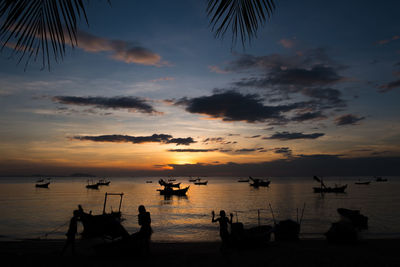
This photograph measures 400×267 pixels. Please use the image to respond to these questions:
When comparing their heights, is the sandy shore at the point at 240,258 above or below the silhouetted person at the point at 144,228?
below

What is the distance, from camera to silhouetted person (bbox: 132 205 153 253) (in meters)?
10.4

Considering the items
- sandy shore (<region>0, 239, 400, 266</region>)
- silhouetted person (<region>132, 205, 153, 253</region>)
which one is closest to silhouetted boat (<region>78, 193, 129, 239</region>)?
silhouetted person (<region>132, 205, 153, 253</region>)

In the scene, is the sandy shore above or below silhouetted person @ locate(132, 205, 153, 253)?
below

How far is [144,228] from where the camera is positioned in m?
10.5

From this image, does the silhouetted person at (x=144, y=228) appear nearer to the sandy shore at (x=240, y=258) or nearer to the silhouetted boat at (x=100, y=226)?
the sandy shore at (x=240, y=258)

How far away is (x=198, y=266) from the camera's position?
1080 centimetres

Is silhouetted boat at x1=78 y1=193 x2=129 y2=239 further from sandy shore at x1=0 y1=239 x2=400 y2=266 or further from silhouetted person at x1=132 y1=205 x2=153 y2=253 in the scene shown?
sandy shore at x1=0 y1=239 x2=400 y2=266

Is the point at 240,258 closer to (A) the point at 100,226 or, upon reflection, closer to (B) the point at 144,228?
(B) the point at 144,228

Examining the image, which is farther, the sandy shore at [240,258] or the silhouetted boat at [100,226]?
the silhouetted boat at [100,226]

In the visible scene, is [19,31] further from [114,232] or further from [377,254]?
[377,254]

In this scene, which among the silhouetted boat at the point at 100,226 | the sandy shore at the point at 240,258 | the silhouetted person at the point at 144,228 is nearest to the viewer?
the silhouetted person at the point at 144,228

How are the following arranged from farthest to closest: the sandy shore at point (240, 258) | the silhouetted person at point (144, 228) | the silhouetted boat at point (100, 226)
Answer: the silhouetted boat at point (100, 226), the sandy shore at point (240, 258), the silhouetted person at point (144, 228)

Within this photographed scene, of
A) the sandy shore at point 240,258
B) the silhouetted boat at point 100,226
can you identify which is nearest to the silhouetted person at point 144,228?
the sandy shore at point 240,258

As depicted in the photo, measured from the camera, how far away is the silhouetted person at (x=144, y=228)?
1045 centimetres
